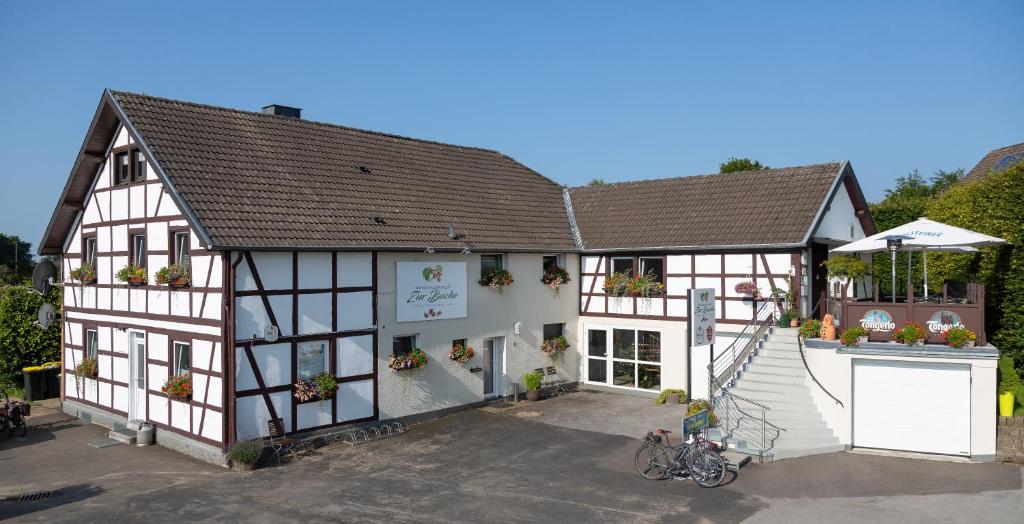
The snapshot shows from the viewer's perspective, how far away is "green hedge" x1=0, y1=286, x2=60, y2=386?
70.7 ft

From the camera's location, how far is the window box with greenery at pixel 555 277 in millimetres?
21266

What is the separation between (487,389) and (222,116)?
32.0 ft

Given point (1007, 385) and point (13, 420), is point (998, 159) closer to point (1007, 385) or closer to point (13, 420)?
point (1007, 385)

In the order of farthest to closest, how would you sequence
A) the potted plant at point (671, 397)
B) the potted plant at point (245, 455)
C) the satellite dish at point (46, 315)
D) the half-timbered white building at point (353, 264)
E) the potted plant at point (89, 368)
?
the satellite dish at point (46, 315)
the potted plant at point (671, 397)
the potted plant at point (89, 368)
the half-timbered white building at point (353, 264)
the potted plant at point (245, 455)

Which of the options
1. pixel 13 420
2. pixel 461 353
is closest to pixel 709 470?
pixel 461 353

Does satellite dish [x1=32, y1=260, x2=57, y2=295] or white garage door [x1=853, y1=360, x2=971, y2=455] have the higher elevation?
satellite dish [x1=32, y1=260, x2=57, y2=295]

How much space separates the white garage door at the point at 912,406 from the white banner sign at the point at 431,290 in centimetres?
933

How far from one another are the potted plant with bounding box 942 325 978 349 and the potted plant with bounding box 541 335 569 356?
10.0 m

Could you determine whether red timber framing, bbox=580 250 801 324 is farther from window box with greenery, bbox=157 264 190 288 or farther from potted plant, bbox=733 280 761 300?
window box with greenery, bbox=157 264 190 288

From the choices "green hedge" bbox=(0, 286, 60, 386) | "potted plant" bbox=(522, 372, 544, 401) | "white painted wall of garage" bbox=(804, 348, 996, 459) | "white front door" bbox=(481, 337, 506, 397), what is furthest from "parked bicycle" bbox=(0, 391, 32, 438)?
"white painted wall of garage" bbox=(804, 348, 996, 459)

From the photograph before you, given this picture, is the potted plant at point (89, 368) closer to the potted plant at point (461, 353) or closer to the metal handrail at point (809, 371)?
the potted plant at point (461, 353)

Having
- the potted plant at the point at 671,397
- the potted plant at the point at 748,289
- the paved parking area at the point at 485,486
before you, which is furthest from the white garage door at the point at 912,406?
the potted plant at the point at 671,397

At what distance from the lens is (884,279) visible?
24.6 meters

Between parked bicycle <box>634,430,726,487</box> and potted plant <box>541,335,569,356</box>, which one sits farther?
potted plant <box>541,335,569,356</box>
